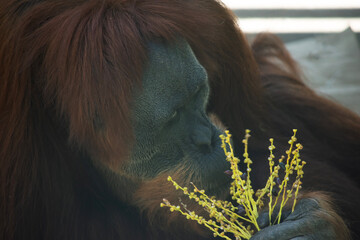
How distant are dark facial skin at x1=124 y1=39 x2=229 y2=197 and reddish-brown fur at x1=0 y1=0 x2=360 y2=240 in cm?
5

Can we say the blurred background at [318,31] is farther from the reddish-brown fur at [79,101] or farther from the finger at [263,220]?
the finger at [263,220]

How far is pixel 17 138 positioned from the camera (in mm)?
2209

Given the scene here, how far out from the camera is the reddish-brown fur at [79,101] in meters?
2.11

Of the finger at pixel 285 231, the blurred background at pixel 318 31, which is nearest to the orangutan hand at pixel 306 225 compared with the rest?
the finger at pixel 285 231

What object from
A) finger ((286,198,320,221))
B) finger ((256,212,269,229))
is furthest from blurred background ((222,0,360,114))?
finger ((256,212,269,229))

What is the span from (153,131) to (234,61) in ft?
2.18

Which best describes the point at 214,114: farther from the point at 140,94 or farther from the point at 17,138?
the point at 17,138

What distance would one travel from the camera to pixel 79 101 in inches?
83.7

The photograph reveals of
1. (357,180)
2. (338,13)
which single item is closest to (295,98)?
(357,180)

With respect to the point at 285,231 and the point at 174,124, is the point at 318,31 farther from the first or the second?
the point at 285,231

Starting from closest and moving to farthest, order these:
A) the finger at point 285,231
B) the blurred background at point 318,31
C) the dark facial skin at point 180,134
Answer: the finger at point 285,231
the dark facial skin at point 180,134
the blurred background at point 318,31

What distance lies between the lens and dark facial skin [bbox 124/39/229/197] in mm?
2162

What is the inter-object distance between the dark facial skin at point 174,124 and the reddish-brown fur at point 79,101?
0.18 feet

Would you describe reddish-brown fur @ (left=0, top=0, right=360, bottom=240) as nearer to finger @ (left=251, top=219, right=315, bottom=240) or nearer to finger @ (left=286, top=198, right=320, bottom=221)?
finger @ (left=286, top=198, right=320, bottom=221)
